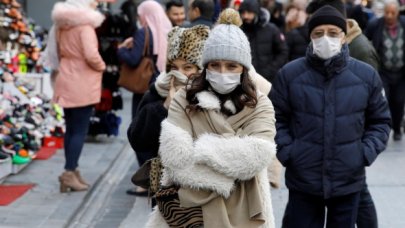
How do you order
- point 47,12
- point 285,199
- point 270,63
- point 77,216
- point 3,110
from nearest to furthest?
point 77,216 → point 285,199 → point 3,110 → point 270,63 → point 47,12

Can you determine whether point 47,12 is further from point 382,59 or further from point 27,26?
point 382,59

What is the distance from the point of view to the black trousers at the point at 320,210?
5578 millimetres

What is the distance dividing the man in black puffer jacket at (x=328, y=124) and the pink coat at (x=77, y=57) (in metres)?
3.34

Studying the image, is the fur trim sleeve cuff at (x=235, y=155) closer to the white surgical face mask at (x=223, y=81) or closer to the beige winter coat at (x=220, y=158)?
the beige winter coat at (x=220, y=158)

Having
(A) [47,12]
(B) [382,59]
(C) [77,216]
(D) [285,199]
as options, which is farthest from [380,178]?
(A) [47,12]

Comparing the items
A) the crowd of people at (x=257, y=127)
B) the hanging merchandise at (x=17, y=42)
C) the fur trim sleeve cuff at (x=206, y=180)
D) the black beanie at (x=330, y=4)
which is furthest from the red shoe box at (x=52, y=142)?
the fur trim sleeve cuff at (x=206, y=180)

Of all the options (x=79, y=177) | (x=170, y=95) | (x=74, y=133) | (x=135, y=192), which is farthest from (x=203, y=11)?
(x=170, y=95)

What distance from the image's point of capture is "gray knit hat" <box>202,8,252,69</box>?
178 inches

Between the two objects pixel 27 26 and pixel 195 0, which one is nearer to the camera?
pixel 195 0

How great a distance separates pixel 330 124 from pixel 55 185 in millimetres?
4355

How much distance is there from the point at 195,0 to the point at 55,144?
292 cm

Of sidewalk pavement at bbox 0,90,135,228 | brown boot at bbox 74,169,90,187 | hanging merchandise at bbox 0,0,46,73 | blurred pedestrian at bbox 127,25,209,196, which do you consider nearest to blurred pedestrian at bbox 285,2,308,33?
sidewalk pavement at bbox 0,90,135,228

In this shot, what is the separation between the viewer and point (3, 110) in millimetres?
9508

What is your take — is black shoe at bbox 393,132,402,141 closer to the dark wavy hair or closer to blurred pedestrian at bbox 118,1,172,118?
blurred pedestrian at bbox 118,1,172,118
